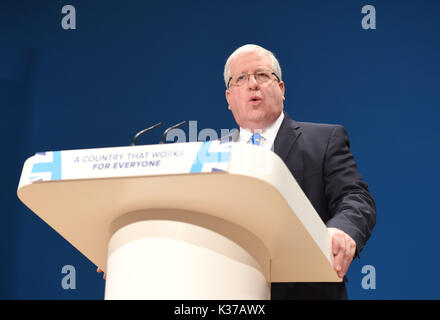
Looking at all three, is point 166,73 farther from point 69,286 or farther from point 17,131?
point 69,286

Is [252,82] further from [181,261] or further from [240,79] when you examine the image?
[181,261]

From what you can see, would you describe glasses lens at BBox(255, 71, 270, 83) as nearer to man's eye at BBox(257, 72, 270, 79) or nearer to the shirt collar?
man's eye at BBox(257, 72, 270, 79)

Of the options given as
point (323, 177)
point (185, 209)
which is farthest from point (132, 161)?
point (323, 177)

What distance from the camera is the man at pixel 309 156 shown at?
1.37 metres

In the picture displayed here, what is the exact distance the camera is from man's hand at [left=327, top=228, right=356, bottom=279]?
1.13 metres

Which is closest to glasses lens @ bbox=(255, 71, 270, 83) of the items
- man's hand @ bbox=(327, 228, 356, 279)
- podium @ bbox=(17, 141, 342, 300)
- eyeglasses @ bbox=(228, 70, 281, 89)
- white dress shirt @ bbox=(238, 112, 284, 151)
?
eyeglasses @ bbox=(228, 70, 281, 89)

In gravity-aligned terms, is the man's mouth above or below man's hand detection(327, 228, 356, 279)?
above

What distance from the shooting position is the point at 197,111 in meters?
3.02

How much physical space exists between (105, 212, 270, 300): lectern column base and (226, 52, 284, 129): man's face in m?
1.01

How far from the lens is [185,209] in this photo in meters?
0.99

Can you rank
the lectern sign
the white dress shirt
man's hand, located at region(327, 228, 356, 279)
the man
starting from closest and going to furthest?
the lectern sign → man's hand, located at region(327, 228, 356, 279) → the man → the white dress shirt

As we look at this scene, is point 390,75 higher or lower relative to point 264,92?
higher
